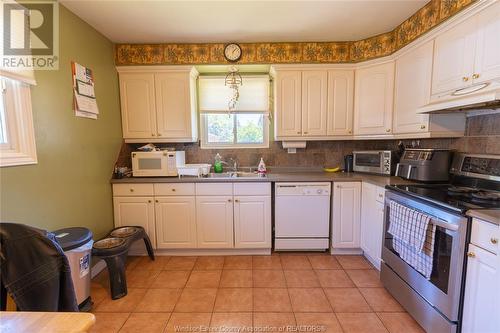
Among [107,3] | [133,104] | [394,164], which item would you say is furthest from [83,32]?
[394,164]

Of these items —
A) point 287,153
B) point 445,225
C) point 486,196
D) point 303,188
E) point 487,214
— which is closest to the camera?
point 487,214

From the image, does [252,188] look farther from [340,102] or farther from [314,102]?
[340,102]

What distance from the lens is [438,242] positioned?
59.7 inches

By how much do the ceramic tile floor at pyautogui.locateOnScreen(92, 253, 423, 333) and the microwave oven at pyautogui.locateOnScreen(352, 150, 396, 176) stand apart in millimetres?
1029

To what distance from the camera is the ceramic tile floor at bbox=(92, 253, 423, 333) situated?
1.74 metres

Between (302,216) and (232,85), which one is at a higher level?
(232,85)

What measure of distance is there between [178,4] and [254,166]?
1971mm

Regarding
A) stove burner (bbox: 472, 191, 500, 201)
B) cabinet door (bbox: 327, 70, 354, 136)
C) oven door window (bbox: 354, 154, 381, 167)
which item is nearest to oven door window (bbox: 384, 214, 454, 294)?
stove burner (bbox: 472, 191, 500, 201)

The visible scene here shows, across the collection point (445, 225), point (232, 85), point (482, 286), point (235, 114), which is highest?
point (232, 85)

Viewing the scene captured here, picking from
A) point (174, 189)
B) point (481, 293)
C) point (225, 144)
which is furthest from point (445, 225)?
point (225, 144)

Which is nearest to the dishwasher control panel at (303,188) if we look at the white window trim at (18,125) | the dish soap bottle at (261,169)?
the dish soap bottle at (261,169)

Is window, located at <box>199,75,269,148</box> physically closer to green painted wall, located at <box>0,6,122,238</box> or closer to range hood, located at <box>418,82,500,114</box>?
green painted wall, located at <box>0,6,122,238</box>

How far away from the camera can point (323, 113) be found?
2873 mm

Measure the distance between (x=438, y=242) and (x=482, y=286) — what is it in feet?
0.96
